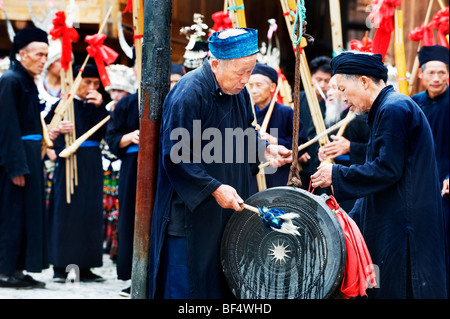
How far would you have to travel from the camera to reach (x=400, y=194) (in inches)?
141

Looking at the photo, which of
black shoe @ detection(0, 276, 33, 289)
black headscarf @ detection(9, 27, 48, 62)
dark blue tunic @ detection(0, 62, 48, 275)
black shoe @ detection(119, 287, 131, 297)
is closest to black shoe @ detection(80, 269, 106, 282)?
dark blue tunic @ detection(0, 62, 48, 275)

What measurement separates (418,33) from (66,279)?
4.05 meters

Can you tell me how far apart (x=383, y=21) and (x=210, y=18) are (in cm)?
366

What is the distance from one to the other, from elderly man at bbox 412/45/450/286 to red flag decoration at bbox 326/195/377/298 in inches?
126

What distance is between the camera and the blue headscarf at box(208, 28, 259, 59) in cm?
355

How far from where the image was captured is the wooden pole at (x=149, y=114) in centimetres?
370

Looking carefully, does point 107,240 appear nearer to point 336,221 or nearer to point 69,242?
point 69,242

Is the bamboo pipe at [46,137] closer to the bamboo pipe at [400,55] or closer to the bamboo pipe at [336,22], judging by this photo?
the bamboo pipe at [336,22]

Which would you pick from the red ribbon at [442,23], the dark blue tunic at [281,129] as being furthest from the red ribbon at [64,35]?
the red ribbon at [442,23]

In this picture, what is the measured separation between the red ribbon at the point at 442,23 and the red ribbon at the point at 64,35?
3333 mm

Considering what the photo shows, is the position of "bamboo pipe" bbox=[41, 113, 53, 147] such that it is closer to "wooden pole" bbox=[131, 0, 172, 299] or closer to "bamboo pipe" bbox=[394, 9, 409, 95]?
"wooden pole" bbox=[131, 0, 172, 299]

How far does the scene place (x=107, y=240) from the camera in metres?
8.63

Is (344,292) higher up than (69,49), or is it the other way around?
(69,49)
